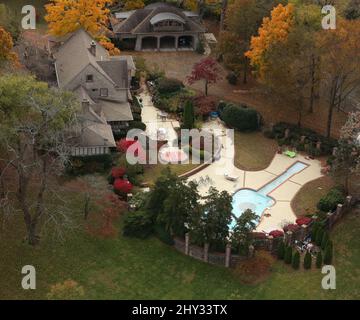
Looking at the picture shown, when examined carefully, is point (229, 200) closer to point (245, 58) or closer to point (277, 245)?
point (277, 245)

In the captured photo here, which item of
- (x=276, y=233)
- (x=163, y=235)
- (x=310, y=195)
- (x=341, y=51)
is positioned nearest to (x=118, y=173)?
(x=163, y=235)

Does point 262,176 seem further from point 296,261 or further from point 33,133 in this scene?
point 33,133

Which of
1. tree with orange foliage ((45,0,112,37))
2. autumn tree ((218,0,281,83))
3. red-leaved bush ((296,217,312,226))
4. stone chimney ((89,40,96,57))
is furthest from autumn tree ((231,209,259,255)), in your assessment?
tree with orange foliage ((45,0,112,37))

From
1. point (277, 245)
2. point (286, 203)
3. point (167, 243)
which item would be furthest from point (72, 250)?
point (286, 203)

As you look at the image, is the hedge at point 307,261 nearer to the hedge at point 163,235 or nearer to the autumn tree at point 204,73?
the hedge at point 163,235
